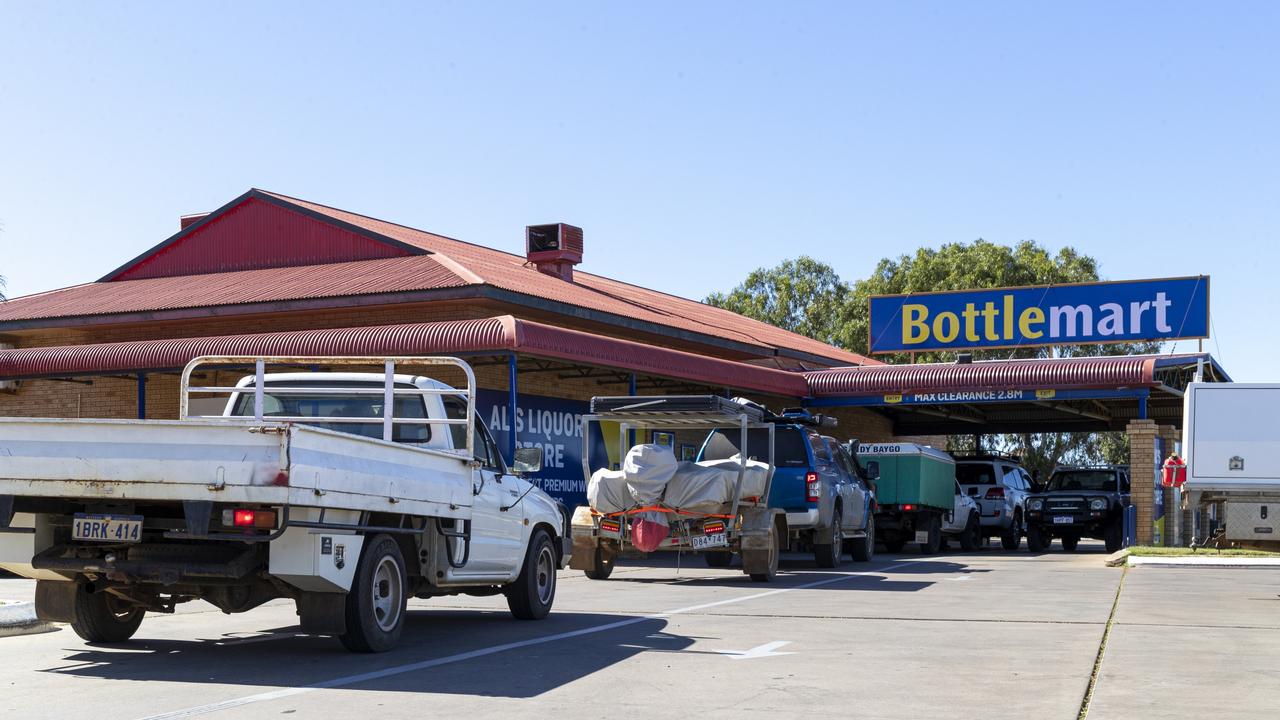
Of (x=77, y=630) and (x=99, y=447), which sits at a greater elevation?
(x=99, y=447)

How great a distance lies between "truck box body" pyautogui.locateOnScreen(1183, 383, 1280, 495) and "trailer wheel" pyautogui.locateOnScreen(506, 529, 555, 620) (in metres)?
8.12

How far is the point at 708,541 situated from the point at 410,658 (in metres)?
8.25

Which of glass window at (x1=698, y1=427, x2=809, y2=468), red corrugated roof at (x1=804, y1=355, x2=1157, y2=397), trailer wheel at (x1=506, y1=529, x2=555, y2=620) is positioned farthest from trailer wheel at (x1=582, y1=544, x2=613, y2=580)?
red corrugated roof at (x1=804, y1=355, x2=1157, y2=397)

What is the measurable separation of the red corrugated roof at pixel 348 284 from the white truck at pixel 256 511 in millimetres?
14036

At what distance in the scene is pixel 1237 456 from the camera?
17.0 m

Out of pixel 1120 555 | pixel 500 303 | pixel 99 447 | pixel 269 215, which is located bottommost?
pixel 1120 555

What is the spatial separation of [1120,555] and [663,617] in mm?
13449

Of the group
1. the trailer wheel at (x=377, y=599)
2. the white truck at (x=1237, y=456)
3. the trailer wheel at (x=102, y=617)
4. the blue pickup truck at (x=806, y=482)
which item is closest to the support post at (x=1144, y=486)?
the blue pickup truck at (x=806, y=482)

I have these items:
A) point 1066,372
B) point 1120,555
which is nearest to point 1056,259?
point 1066,372

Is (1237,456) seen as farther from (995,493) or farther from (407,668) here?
(995,493)

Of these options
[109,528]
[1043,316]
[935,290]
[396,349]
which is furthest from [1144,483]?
[935,290]

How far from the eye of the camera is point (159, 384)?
94.5 feet

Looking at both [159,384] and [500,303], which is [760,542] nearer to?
[500,303]

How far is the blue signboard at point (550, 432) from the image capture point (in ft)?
83.7
